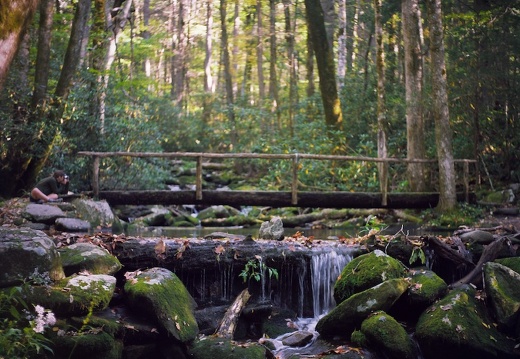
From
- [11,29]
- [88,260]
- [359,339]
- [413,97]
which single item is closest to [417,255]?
[359,339]

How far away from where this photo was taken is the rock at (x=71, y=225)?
11.5 metres

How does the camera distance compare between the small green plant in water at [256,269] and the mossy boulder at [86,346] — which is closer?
the mossy boulder at [86,346]

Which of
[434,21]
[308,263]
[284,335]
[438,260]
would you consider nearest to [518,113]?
[434,21]

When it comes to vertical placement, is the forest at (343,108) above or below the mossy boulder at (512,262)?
above

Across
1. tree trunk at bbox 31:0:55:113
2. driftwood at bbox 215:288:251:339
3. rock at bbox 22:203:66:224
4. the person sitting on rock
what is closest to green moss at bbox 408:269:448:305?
driftwood at bbox 215:288:251:339

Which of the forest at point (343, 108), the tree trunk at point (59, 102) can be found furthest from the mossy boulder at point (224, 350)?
the tree trunk at point (59, 102)

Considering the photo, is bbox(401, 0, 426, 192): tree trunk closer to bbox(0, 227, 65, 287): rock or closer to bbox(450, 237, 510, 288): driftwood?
bbox(450, 237, 510, 288): driftwood

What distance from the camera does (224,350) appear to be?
7223 millimetres

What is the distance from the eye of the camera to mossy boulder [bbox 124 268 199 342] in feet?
24.6

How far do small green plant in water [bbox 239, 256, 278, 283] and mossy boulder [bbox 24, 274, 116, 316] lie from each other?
2466 mm

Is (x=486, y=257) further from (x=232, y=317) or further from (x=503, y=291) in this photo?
(x=232, y=317)

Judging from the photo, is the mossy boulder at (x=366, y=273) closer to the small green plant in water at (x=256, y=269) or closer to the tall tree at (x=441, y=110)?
the small green plant in water at (x=256, y=269)

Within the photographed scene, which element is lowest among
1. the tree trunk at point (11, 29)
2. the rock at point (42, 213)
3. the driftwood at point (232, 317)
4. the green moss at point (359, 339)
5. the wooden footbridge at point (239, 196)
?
the green moss at point (359, 339)

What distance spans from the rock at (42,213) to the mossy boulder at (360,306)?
6.00m
